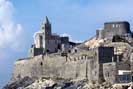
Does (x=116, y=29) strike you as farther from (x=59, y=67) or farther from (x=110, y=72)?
(x=110, y=72)

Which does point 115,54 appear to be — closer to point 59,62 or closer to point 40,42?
point 59,62

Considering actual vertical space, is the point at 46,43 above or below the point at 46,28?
below

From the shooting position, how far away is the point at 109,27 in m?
119

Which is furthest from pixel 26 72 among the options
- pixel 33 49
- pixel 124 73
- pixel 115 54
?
pixel 124 73

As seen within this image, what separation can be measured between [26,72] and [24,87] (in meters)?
11.0

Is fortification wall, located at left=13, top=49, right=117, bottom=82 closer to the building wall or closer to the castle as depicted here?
the castle

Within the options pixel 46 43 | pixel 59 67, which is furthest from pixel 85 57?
pixel 46 43

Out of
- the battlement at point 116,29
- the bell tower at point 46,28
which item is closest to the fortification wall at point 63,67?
the bell tower at point 46,28

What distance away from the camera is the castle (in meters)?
95.6

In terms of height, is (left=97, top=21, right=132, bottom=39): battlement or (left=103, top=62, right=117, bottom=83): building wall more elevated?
(left=97, top=21, right=132, bottom=39): battlement

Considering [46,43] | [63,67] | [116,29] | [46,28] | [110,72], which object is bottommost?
[110,72]

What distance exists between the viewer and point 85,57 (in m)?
104

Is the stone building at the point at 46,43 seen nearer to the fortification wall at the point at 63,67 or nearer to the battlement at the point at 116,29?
the fortification wall at the point at 63,67

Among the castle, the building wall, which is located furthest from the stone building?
the building wall
